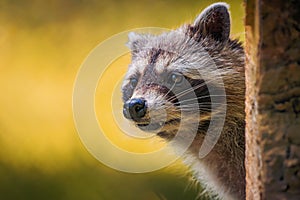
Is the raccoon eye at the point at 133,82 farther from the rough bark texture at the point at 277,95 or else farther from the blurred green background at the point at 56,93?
the rough bark texture at the point at 277,95

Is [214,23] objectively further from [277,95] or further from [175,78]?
[277,95]

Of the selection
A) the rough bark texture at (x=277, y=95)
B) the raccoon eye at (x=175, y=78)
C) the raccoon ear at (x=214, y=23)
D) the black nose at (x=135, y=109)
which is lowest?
the rough bark texture at (x=277, y=95)

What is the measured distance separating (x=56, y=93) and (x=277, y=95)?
4.82ft

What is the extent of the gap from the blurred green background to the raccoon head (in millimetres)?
563

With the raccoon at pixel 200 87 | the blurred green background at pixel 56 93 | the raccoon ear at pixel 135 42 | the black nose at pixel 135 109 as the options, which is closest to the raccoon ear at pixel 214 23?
the raccoon at pixel 200 87

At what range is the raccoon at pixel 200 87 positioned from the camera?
1659 mm

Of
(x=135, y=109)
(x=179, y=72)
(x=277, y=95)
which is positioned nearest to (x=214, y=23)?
(x=179, y=72)

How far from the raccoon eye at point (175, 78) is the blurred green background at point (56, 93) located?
67 centimetres

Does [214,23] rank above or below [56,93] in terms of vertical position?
below

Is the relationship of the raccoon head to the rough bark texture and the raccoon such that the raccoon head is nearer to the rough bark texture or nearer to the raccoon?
the raccoon

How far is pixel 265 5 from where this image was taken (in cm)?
96

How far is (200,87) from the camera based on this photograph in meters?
1.69

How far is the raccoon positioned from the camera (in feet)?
5.44

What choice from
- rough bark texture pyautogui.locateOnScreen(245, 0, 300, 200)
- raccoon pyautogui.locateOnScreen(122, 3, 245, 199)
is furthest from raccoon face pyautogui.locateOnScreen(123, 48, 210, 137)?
rough bark texture pyautogui.locateOnScreen(245, 0, 300, 200)
